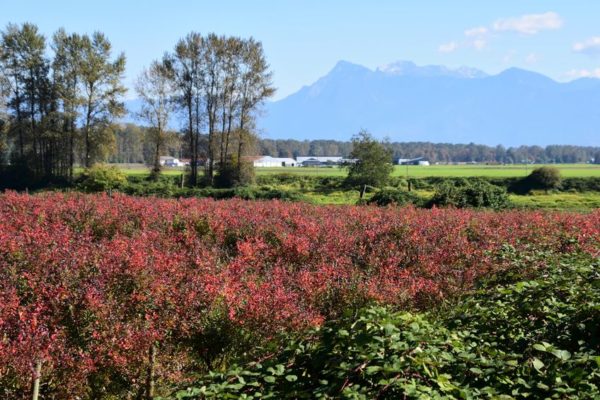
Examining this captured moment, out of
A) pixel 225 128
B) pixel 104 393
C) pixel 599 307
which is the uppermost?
pixel 225 128

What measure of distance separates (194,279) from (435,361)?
347 centimetres

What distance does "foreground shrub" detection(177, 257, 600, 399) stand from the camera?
3.23m

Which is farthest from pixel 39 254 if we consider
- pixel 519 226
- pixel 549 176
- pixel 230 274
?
pixel 549 176

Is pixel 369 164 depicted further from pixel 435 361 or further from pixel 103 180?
pixel 435 361

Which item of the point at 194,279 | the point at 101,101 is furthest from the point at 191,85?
the point at 194,279

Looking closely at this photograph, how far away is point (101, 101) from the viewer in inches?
1908

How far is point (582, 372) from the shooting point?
316cm

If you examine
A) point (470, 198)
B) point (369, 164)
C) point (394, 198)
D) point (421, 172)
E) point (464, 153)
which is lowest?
point (394, 198)

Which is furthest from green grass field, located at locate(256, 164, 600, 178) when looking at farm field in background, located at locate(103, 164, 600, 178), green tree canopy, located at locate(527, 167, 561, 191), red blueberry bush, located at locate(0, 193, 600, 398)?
red blueberry bush, located at locate(0, 193, 600, 398)

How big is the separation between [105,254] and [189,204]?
668 centimetres

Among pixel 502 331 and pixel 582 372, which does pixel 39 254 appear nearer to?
pixel 502 331

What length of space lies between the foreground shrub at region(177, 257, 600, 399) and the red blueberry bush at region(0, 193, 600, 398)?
1496 millimetres

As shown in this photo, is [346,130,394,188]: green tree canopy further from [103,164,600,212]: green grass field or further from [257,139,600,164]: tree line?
[257,139,600,164]: tree line

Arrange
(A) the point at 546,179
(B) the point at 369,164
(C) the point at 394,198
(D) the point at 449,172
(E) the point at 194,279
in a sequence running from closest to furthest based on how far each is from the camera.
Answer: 1. (E) the point at 194,279
2. (C) the point at 394,198
3. (B) the point at 369,164
4. (A) the point at 546,179
5. (D) the point at 449,172
